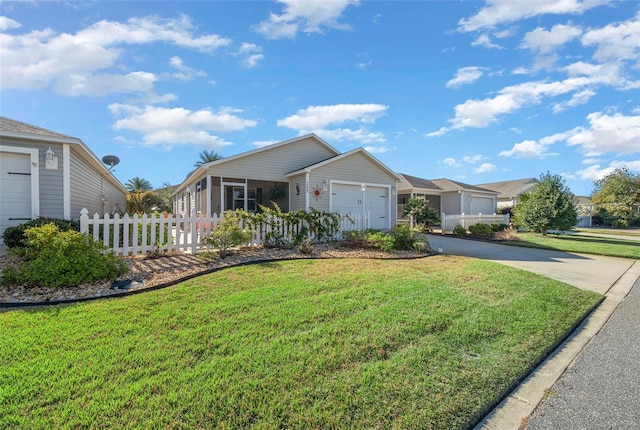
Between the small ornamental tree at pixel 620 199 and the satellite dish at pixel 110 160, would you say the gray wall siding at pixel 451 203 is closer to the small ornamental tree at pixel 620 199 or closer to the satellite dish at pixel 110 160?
the small ornamental tree at pixel 620 199

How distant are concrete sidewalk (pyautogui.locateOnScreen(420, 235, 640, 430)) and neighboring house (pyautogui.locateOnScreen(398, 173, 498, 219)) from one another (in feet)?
38.0

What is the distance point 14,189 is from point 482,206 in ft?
92.6

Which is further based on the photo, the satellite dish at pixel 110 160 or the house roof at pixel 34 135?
the satellite dish at pixel 110 160

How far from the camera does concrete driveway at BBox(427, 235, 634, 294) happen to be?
6.59m

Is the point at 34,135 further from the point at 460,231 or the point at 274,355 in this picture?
the point at 460,231

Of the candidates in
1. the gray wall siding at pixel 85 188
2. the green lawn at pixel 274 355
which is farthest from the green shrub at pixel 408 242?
the gray wall siding at pixel 85 188

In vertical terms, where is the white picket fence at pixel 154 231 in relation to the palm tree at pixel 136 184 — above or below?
below

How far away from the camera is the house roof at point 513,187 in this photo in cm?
3093

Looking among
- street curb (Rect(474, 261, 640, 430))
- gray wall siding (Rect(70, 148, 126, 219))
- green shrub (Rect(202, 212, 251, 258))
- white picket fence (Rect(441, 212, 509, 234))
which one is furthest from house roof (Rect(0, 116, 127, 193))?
white picket fence (Rect(441, 212, 509, 234))

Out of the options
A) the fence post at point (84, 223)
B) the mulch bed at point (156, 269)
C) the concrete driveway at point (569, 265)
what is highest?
the fence post at point (84, 223)

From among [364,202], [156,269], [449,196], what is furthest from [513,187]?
[156,269]

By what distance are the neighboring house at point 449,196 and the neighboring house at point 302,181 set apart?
796 cm

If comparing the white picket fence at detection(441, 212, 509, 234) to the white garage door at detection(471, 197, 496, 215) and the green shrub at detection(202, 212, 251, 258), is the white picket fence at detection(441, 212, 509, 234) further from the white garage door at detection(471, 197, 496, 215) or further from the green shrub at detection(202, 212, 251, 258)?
the green shrub at detection(202, 212, 251, 258)

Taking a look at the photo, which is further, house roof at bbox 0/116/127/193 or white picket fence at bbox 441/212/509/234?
white picket fence at bbox 441/212/509/234
